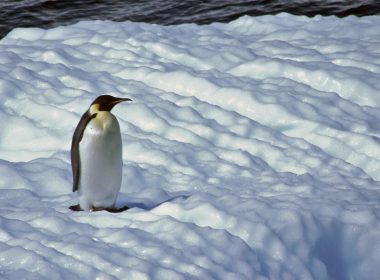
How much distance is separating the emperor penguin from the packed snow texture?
0.14 metres

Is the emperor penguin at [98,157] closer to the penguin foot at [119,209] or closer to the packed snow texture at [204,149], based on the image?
the penguin foot at [119,209]

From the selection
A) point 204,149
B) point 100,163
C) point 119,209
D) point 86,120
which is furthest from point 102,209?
point 204,149

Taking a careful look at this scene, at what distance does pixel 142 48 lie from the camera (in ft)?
22.4

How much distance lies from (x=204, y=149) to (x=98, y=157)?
3.09 feet

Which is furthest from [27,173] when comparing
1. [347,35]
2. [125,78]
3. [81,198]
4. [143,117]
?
[347,35]

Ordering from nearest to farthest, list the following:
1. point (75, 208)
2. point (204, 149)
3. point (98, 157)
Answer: point (98, 157), point (75, 208), point (204, 149)

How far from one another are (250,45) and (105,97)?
8.03ft

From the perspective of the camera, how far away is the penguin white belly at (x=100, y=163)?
4527mm

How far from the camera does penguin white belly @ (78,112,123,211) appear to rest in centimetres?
453

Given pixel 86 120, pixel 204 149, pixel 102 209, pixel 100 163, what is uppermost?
pixel 86 120

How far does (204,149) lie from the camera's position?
17.7 ft

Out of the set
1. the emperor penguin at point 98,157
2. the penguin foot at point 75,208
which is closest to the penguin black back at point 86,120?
the emperor penguin at point 98,157

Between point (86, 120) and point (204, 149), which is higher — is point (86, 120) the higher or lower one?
the higher one

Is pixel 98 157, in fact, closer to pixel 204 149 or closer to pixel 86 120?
pixel 86 120
